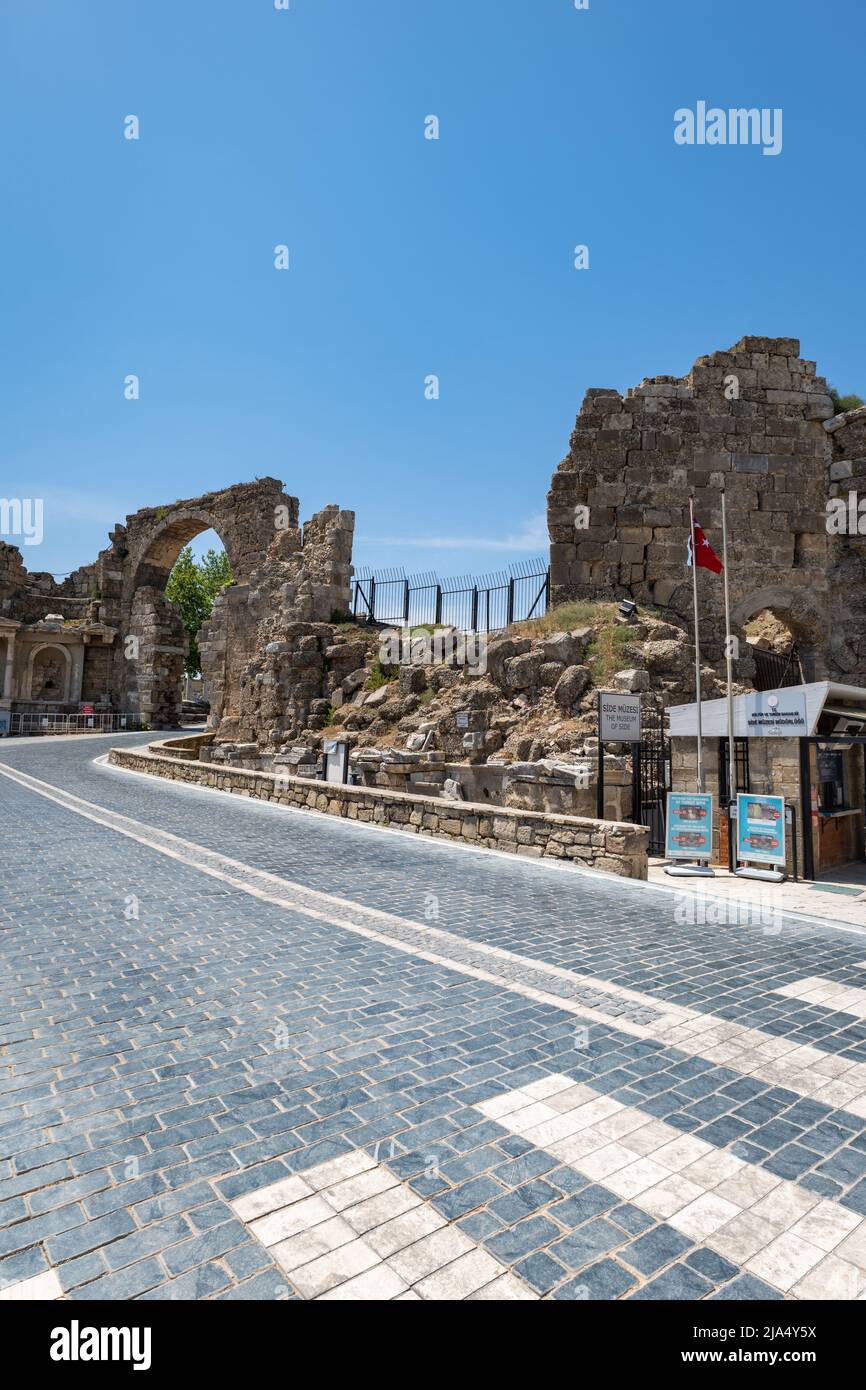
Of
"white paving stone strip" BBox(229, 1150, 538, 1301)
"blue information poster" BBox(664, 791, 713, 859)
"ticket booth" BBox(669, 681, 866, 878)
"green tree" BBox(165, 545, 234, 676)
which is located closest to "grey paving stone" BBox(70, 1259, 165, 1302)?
"white paving stone strip" BBox(229, 1150, 538, 1301)

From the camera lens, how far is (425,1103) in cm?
320

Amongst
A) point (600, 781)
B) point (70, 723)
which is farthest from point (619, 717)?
point (70, 723)

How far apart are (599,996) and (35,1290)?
3.22m

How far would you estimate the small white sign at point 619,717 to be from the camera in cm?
999

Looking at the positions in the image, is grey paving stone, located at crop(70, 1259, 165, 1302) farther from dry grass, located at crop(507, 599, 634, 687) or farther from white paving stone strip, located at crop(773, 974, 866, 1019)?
dry grass, located at crop(507, 599, 634, 687)

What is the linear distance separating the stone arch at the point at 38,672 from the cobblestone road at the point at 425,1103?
36.0 meters

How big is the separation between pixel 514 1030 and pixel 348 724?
13097mm

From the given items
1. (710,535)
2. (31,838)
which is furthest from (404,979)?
(710,535)

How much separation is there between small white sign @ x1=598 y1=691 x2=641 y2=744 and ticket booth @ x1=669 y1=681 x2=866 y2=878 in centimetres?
81

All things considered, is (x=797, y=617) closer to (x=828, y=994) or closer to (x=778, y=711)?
(x=778, y=711)
